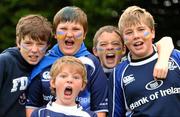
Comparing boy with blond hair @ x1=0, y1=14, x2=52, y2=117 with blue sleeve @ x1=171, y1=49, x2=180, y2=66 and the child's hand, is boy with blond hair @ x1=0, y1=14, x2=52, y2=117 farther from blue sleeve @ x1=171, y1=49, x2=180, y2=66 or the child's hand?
blue sleeve @ x1=171, y1=49, x2=180, y2=66

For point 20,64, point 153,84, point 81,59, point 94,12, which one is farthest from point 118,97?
point 94,12

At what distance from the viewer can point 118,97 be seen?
633 centimetres

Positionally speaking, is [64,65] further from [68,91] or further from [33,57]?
[33,57]

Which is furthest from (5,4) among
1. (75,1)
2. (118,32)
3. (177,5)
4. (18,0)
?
(118,32)

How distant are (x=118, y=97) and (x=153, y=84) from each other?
485 millimetres

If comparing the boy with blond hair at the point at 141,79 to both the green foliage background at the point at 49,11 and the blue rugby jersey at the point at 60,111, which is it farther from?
the green foliage background at the point at 49,11

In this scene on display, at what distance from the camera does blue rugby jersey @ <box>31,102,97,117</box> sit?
18.8 feet

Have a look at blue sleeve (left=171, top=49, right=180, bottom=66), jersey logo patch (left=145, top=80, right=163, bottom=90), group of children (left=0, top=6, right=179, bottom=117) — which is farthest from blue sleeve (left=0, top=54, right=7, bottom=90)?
blue sleeve (left=171, top=49, right=180, bottom=66)

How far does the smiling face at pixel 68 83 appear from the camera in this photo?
5746 millimetres

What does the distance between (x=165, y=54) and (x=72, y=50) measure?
1072mm

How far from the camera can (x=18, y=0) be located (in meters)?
15.8

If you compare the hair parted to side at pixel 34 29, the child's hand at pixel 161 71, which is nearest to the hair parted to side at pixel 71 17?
the hair parted to side at pixel 34 29

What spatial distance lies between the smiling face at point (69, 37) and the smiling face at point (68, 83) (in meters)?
0.50

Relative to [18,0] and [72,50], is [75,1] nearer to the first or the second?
[18,0]
